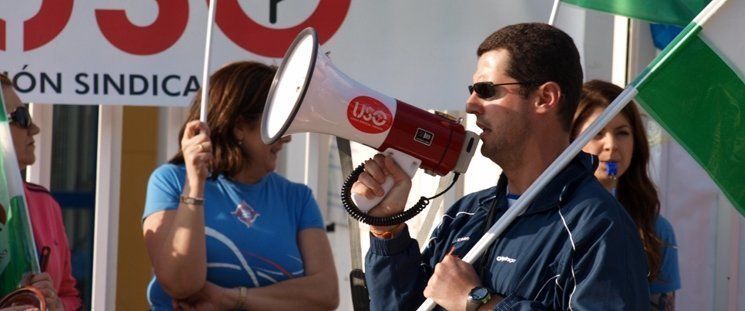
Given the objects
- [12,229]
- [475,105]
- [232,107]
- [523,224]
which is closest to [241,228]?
[232,107]

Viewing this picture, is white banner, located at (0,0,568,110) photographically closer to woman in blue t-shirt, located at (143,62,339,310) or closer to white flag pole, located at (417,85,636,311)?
woman in blue t-shirt, located at (143,62,339,310)

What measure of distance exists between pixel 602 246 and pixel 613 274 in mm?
63

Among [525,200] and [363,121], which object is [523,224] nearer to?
[525,200]

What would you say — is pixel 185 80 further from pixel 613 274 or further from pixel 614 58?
pixel 613 274

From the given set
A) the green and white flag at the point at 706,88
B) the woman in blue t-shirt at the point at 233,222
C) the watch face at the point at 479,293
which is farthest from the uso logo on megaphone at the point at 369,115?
the woman in blue t-shirt at the point at 233,222

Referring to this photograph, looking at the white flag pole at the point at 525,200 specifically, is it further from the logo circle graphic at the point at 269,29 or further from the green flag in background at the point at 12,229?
the logo circle graphic at the point at 269,29

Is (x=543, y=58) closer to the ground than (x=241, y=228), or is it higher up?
higher up

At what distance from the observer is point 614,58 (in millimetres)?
5316

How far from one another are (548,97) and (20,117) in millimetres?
1856

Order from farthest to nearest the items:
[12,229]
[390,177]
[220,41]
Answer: [220,41] → [12,229] → [390,177]

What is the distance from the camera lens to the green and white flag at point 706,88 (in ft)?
10.3

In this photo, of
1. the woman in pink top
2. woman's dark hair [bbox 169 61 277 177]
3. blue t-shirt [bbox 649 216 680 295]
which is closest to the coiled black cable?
woman's dark hair [bbox 169 61 277 177]

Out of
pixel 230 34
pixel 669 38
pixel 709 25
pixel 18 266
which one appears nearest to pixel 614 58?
pixel 669 38

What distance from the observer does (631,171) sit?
438cm
